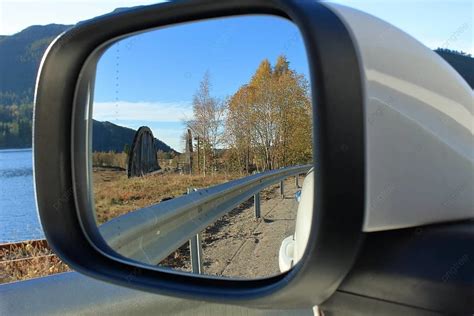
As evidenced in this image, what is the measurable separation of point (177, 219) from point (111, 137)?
101 cm

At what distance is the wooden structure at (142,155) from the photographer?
207 centimetres

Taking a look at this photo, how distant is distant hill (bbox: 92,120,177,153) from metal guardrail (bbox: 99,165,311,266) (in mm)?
336

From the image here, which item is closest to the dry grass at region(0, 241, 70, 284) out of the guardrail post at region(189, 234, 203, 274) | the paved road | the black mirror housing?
the guardrail post at region(189, 234, 203, 274)

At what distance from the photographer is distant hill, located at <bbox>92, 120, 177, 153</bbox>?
2084mm

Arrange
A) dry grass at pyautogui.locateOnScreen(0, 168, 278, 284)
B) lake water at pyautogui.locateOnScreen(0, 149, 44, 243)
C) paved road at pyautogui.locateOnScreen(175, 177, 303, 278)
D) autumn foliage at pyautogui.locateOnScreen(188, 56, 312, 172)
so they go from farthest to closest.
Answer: lake water at pyautogui.locateOnScreen(0, 149, 44, 243) → dry grass at pyautogui.locateOnScreen(0, 168, 278, 284) → paved road at pyautogui.locateOnScreen(175, 177, 303, 278) → autumn foliage at pyautogui.locateOnScreen(188, 56, 312, 172)

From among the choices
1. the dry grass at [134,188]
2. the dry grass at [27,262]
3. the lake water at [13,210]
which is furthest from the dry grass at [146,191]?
the dry grass at [27,262]

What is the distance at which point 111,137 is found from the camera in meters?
2.15

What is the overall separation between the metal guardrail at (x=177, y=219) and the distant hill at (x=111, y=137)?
1.10 ft

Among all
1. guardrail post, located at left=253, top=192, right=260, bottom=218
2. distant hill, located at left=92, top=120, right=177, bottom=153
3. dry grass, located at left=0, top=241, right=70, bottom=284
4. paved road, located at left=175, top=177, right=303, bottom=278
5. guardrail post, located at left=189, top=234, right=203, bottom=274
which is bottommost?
dry grass, located at left=0, top=241, right=70, bottom=284

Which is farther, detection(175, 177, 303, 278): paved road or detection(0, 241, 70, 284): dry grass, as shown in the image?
detection(0, 241, 70, 284): dry grass

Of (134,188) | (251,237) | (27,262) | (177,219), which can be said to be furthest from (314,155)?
(27,262)

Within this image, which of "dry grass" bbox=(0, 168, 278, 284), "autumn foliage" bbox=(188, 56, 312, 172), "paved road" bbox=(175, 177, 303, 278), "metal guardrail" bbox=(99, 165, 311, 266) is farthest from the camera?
"dry grass" bbox=(0, 168, 278, 284)

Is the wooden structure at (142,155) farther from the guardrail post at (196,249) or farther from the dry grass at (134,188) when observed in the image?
the guardrail post at (196,249)

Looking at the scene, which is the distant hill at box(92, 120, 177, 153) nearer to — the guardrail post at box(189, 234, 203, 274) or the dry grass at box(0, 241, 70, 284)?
the guardrail post at box(189, 234, 203, 274)
